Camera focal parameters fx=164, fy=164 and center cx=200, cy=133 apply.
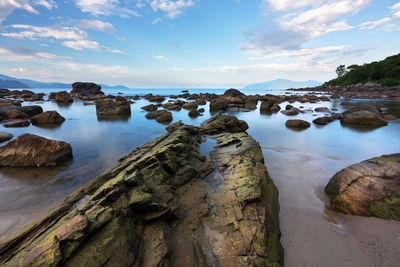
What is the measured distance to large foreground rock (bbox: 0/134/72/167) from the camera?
7.54 m

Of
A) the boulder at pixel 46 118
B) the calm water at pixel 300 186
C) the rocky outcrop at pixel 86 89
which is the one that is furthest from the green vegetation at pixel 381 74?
the rocky outcrop at pixel 86 89

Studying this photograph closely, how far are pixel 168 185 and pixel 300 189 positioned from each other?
15.2 feet

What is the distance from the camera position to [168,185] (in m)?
4.74

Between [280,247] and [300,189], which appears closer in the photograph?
[280,247]

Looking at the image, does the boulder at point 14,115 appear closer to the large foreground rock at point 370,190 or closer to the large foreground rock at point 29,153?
Result: the large foreground rock at point 29,153

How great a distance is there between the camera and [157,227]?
3.38 metres

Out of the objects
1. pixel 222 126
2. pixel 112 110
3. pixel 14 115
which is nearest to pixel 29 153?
pixel 222 126

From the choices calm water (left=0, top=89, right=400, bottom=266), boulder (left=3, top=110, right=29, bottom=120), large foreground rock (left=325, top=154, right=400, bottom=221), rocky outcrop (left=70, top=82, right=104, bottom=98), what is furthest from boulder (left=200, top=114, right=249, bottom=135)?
rocky outcrop (left=70, top=82, right=104, bottom=98)

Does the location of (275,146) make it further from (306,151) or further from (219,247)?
(219,247)

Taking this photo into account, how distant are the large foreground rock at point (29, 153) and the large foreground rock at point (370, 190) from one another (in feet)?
38.0

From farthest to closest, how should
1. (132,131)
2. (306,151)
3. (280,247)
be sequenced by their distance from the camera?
(132,131), (306,151), (280,247)

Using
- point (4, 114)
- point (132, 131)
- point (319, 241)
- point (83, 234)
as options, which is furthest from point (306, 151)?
point (4, 114)

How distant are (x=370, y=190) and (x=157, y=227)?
5.53 meters

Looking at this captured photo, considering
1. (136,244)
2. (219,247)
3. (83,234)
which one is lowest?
(219,247)
